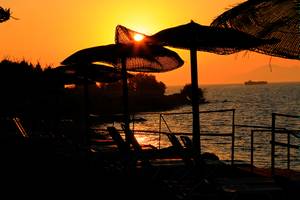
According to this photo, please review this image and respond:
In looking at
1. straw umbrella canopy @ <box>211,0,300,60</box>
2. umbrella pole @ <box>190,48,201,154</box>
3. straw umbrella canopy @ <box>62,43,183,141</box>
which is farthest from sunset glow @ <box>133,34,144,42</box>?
straw umbrella canopy @ <box>211,0,300,60</box>

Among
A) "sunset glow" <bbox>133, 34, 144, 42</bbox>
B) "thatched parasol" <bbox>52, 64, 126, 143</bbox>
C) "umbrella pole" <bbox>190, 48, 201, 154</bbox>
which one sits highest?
"sunset glow" <bbox>133, 34, 144, 42</bbox>

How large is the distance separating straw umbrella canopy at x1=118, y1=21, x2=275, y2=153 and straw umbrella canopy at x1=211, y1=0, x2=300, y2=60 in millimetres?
202

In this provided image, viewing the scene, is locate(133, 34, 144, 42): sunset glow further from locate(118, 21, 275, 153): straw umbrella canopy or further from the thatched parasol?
the thatched parasol

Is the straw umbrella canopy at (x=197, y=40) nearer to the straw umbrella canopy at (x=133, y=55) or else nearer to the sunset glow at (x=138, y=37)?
the sunset glow at (x=138, y=37)

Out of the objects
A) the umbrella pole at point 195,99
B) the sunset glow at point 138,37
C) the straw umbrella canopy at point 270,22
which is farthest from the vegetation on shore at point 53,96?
the straw umbrella canopy at point 270,22

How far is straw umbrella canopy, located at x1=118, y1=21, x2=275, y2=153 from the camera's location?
26.5ft

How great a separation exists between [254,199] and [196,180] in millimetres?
Answer: 907

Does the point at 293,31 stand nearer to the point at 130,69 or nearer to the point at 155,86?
the point at 130,69

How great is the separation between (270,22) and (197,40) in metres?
1.38

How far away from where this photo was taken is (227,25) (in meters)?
7.41

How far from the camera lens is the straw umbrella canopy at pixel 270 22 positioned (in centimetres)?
699

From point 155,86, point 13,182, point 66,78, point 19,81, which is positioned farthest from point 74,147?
point 155,86

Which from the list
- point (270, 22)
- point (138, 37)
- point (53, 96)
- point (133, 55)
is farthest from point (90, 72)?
point (53, 96)

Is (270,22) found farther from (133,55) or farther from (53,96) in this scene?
(53,96)
